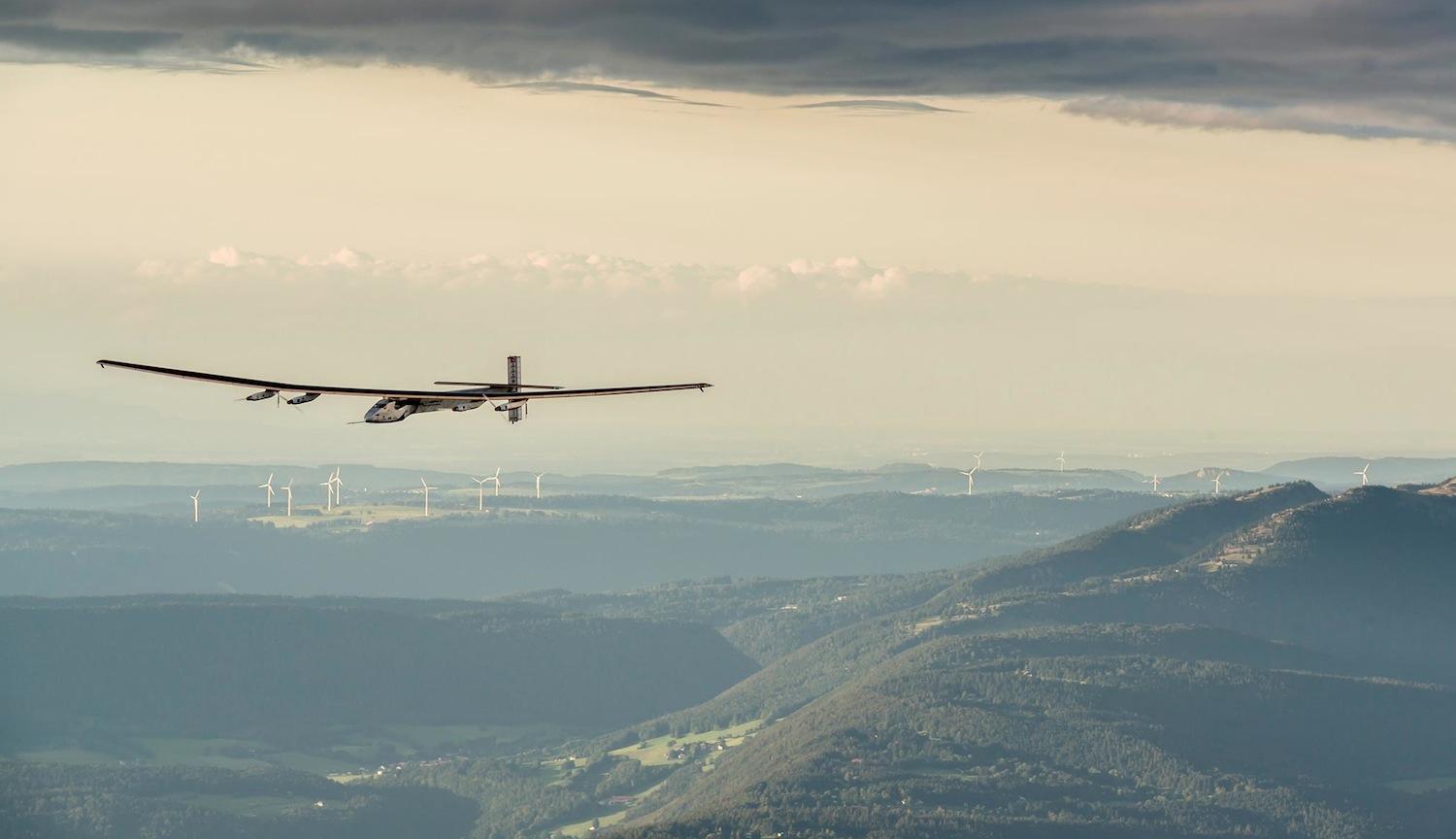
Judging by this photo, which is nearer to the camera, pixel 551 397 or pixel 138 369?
pixel 138 369

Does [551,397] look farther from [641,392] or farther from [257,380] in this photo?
[257,380]

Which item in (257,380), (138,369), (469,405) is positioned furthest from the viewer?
(469,405)

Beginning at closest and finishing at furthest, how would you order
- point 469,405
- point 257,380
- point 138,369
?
point 138,369 → point 257,380 → point 469,405

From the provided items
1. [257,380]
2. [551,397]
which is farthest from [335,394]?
[551,397]

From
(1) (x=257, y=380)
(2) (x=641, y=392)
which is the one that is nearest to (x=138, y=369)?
(1) (x=257, y=380)

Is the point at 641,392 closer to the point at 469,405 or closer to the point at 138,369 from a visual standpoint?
the point at 469,405
